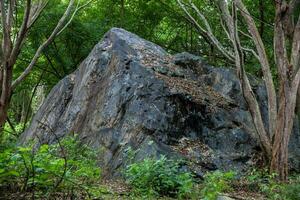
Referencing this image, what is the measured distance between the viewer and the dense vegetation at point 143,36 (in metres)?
3.86

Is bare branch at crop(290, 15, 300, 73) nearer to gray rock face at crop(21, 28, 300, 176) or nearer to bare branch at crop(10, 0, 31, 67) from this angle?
gray rock face at crop(21, 28, 300, 176)

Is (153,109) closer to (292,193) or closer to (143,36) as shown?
(292,193)

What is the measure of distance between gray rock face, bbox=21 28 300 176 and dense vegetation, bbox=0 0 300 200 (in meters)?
0.57

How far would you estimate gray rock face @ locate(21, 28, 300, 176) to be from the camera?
27.7 ft

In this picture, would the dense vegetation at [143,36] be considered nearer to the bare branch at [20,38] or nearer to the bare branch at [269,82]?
the bare branch at [269,82]

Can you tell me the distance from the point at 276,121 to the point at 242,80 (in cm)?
109

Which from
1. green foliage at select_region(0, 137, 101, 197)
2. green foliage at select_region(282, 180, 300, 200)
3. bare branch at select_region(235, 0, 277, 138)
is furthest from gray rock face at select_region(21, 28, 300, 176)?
green foliage at select_region(0, 137, 101, 197)

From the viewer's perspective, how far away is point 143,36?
53.5 feet

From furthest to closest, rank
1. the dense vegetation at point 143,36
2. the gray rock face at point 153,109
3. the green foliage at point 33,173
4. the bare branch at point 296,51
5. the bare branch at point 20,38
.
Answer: the bare branch at point 20,38
the gray rock face at point 153,109
the bare branch at point 296,51
the dense vegetation at point 143,36
the green foliage at point 33,173

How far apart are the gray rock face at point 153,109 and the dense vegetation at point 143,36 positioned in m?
0.57

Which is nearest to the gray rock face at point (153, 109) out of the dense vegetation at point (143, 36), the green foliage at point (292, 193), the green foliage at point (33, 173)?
the dense vegetation at point (143, 36)

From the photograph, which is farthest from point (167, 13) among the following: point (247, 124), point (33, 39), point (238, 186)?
point (238, 186)

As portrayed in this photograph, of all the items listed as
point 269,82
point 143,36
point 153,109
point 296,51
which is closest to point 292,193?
point 269,82

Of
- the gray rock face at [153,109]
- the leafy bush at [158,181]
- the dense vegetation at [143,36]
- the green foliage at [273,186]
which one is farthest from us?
the gray rock face at [153,109]
